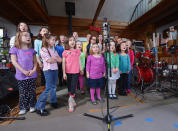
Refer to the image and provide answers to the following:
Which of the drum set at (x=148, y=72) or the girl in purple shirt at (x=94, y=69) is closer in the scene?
the girl in purple shirt at (x=94, y=69)

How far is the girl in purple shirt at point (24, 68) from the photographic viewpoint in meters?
1.36

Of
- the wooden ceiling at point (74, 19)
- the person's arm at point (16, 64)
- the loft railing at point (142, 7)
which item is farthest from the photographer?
the loft railing at point (142, 7)

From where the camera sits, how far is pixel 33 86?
4.97ft

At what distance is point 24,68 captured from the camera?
139 cm

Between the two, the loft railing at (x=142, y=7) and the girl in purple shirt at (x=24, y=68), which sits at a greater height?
the loft railing at (x=142, y=7)

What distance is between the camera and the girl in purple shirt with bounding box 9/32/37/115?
1.36 metres

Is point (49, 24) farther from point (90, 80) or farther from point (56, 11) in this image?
point (90, 80)

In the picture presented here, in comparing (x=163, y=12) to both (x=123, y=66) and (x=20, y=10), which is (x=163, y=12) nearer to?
(x=123, y=66)

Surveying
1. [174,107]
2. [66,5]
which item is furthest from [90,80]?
[66,5]

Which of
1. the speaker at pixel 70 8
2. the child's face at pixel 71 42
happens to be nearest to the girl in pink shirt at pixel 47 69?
the child's face at pixel 71 42

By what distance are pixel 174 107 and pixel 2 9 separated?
215 inches

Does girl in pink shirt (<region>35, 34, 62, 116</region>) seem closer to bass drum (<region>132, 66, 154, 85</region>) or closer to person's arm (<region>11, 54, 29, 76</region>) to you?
person's arm (<region>11, 54, 29, 76</region>)

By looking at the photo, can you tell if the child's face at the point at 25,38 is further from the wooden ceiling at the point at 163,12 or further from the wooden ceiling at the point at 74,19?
the wooden ceiling at the point at 163,12

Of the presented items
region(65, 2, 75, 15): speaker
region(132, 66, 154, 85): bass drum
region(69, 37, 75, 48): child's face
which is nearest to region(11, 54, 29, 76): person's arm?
region(69, 37, 75, 48): child's face
